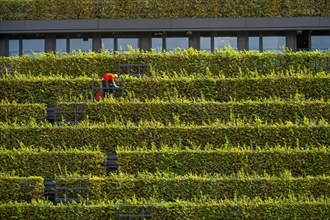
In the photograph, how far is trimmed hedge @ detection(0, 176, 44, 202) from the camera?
23641mm

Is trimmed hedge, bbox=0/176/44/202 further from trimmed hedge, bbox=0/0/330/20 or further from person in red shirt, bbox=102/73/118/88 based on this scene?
trimmed hedge, bbox=0/0/330/20

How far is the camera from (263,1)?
33906 mm

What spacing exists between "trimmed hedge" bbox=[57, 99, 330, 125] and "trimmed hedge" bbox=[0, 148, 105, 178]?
1.98m

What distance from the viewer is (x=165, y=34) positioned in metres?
34.7

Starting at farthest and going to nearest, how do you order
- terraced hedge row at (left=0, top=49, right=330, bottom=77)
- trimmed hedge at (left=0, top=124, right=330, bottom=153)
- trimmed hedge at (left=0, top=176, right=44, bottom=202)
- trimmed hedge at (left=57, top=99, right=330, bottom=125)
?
1. terraced hedge row at (left=0, top=49, right=330, bottom=77)
2. trimmed hedge at (left=57, top=99, right=330, bottom=125)
3. trimmed hedge at (left=0, top=124, right=330, bottom=153)
4. trimmed hedge at (left=0, top=176, right=44, bottom=202)

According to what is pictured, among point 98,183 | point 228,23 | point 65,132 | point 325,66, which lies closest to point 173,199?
point 98,183

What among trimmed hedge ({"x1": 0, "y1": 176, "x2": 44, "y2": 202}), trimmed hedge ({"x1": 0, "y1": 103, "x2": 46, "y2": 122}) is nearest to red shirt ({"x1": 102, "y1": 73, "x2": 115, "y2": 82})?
trimmed hedge ({"x1": 0, "y1": 103, "x2": 46, "y2": 122})

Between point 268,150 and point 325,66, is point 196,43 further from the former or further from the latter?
point 268,150

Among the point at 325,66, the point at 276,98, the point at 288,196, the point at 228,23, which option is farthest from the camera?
the point at 228,23

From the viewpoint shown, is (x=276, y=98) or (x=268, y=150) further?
(x=276, y=98)

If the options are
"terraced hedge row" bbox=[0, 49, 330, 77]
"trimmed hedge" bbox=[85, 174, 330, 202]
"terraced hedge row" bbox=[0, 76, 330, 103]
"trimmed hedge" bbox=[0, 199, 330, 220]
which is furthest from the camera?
"terraced hedge row" bbox=[0, 49, 330, 77]

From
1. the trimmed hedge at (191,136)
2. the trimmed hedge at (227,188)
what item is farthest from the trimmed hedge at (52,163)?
the trimmed hedge at (227,188)

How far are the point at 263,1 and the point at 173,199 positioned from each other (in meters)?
12.2

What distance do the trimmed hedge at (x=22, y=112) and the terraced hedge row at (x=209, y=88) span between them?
1.03 m
